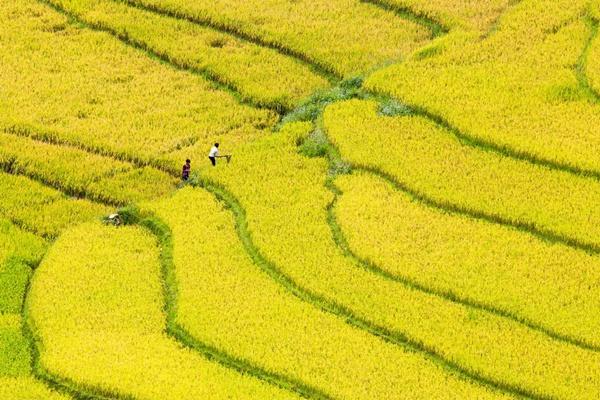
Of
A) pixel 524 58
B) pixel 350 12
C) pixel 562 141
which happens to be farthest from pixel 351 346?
pixel 350 12

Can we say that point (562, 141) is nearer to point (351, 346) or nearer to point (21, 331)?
point (351, 346)

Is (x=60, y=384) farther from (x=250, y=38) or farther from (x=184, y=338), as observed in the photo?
(x=250, y=38)

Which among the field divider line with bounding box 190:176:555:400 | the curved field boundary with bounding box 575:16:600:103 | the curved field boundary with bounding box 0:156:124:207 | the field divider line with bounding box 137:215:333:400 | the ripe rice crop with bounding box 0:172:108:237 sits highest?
the curved field boundary with bounding box 575:16:600:103

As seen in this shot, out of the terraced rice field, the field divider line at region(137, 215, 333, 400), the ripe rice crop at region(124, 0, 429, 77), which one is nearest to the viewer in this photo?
the field divider line at region(137, 215, 333, 400)

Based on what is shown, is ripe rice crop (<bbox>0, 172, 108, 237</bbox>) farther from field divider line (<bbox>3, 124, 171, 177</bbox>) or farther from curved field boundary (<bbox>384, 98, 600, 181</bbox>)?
curved field boundary (<bbox>384, 98, 600, 181</bbox>)

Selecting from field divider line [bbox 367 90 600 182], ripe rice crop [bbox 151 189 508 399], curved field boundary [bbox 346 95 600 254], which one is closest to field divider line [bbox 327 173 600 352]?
curved field boundary [bbox 346 95 600 254]

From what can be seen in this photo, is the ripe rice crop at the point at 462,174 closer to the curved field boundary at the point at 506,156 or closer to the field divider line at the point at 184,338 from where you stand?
the curved field boundary at the point at 506,156
